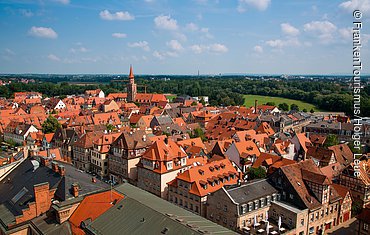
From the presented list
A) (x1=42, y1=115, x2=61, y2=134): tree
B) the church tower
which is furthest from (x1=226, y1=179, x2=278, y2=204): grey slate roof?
the church tower

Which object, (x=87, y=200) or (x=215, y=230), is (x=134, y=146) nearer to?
(x=87, y=200)

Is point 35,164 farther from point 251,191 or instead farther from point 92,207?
point 251,191

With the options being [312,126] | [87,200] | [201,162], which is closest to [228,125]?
[312,126]

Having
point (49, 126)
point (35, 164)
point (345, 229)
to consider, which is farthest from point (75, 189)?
point (49, 126)

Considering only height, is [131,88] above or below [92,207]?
above

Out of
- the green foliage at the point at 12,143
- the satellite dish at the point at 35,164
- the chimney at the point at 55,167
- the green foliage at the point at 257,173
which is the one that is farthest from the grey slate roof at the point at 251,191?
the green foliage at the point at 12,143

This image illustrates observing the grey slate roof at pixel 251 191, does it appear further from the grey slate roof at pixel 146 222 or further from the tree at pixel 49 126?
the tree at pixel 49 126

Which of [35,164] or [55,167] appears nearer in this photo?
[55,167]
